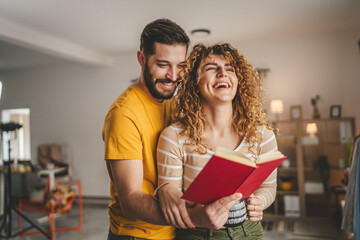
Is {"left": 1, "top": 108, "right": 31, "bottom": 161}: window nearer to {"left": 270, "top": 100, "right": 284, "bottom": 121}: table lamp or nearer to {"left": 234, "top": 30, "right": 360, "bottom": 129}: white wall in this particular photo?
{"left": 234, "top": 30, "right": 360, "bottom": 129}: white wall

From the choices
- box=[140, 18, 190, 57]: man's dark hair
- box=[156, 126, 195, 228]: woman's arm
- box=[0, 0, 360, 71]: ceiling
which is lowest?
box=[156, 126, 195, 228]: woman's arm

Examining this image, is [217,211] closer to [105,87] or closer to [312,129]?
[312,129]

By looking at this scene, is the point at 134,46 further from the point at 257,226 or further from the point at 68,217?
the point at 257,226

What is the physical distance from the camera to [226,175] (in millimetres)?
787

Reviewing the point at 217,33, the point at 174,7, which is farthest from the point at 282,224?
the point at 174,7

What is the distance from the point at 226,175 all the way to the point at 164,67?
0.69 metres

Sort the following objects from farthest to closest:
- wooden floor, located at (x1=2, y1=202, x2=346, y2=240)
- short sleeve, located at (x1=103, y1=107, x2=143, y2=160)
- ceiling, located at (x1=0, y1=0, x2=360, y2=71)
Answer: wooden floor, located at (x1=2, y1=202, x2=346, y2=240) → ceiling, located at (x1=0, y1=0, x2=360, y2=71) → short sleeve, located at (x1=103, y1=107, x2=143, y2=160)

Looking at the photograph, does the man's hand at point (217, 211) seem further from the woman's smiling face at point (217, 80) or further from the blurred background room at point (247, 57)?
the blurred background room at point (247, 57)

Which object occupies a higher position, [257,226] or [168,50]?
[168,50]

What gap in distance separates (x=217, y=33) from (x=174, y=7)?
1209 mm

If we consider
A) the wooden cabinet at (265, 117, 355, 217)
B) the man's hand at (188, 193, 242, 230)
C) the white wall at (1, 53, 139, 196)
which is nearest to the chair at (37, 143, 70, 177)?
the white wall at (1, 53, 139, 196)

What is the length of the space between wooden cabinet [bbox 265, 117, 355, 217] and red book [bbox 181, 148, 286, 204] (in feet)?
12.5

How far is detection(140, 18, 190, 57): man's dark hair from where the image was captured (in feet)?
4.26

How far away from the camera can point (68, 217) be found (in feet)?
16.0
